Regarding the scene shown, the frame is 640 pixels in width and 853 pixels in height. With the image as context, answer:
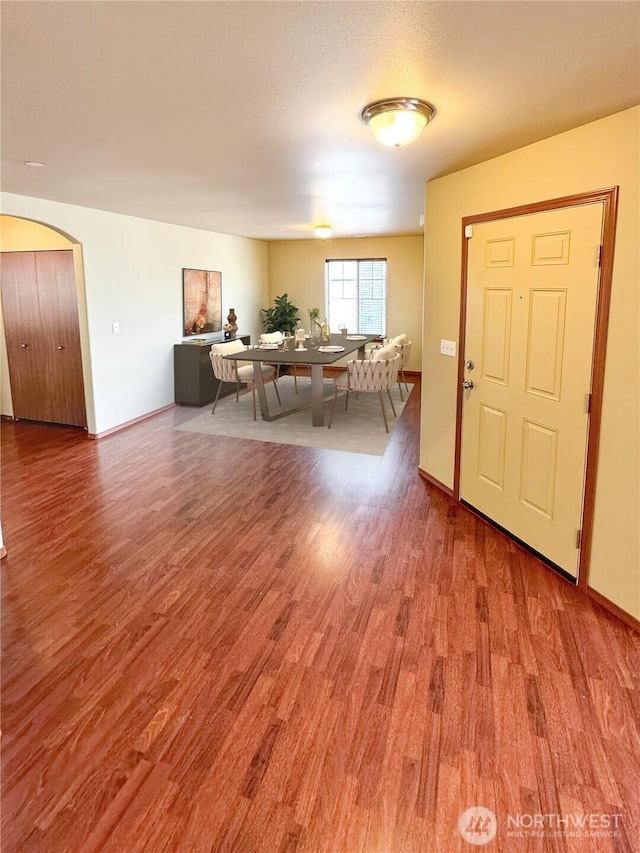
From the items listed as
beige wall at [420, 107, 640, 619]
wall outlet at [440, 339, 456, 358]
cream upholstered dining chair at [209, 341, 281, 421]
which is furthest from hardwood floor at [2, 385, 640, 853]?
cream upholstered dining chair at [209, 341, 281, 421]

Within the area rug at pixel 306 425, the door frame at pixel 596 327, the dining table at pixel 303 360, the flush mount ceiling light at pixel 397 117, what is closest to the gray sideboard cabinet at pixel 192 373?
the area rug at pixel 306 425

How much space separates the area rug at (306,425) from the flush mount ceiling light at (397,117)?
306cm

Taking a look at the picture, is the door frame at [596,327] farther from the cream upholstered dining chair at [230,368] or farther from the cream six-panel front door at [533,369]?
the cream upholstered dining chair at [230,368]

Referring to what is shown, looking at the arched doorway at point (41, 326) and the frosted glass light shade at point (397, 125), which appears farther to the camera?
the arched doorway at point (41, 326)

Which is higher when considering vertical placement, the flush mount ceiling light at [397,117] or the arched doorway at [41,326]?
the flush mount ceiling light at [397,117]

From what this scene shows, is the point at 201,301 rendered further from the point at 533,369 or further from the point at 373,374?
the point at 533,369

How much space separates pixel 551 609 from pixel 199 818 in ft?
6.06

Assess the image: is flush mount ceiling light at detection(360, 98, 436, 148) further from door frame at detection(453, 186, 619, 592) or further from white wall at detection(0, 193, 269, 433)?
white wall at detection(0, 193, 269, 433)

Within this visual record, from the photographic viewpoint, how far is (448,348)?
12.3ft

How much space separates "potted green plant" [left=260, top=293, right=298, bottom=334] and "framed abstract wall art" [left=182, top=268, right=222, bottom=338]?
4.99 ft

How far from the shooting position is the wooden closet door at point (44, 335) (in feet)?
18.1

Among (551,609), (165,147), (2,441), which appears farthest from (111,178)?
(551,609)

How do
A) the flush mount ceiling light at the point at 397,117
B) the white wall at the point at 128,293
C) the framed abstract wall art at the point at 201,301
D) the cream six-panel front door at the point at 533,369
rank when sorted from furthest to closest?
the framed abstract wall art at the point at 201,301 < the white wall at the point at 128,293 < the cream six-panel front door at the point at 533,369 < the flush mount ceiling light at the point at 397,117

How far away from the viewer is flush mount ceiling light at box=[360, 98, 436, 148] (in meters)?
2.18
